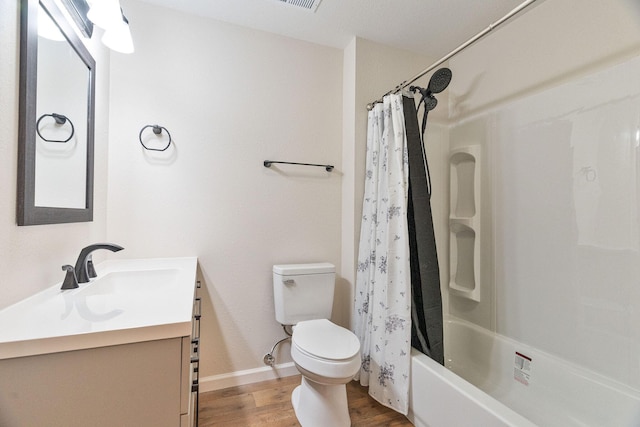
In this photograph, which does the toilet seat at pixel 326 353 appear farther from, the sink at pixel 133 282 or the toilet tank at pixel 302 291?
the sink at pixel 133 282

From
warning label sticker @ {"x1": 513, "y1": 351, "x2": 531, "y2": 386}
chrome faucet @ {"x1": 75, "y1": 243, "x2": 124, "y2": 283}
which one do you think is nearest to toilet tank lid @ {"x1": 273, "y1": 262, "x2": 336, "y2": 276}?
chrome faucet @ {"x1": 75, "y1": 243, "x2": 124, "y2": 283}

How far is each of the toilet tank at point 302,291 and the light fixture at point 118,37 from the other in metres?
1.40

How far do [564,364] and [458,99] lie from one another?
6.12 ft

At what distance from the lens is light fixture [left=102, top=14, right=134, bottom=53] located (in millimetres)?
1209

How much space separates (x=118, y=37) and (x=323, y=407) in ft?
6.57

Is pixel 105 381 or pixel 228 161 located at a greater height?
pixel 228 161

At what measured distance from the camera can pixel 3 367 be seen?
0.57m

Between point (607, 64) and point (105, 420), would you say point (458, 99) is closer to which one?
point (607, 64)

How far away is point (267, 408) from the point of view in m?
1.61

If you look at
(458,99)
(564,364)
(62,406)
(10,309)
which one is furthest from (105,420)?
(458,99)

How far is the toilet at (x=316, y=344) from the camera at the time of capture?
1.32 metres

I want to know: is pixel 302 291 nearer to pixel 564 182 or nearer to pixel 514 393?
pixel 514 393

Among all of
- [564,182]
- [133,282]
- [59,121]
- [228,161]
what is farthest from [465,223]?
[59,121]

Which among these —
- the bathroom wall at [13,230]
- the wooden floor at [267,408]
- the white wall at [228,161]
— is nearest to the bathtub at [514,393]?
the wooden floor at [267,408]
